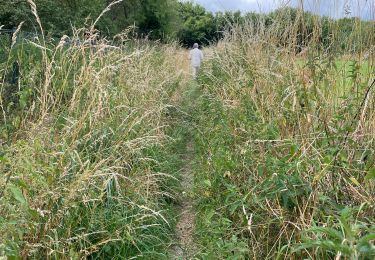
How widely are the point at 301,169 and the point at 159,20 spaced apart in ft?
74.7

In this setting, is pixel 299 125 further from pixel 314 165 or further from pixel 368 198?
pixel 368 198

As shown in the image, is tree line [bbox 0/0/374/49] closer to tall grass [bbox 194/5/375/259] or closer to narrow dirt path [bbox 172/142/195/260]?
tall grass [bbox 194/5/375/259]

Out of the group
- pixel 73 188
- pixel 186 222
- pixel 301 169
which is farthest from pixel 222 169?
pixel 73 188

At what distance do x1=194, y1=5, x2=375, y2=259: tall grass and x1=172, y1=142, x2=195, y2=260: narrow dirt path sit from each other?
14 cm

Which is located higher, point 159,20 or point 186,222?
point 159,20

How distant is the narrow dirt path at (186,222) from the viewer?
142 inches

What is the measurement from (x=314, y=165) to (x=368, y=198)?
417 millimetres

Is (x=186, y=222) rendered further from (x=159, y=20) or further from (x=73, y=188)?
(x=159, y=20)

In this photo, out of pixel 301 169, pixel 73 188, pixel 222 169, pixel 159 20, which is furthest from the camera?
pixel 159 20

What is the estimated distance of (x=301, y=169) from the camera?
9.83ft

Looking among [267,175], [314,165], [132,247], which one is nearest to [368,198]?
[314,165]

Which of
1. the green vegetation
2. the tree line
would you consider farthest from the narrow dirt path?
the tree line

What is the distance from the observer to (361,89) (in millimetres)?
3600

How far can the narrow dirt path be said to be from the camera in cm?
362
